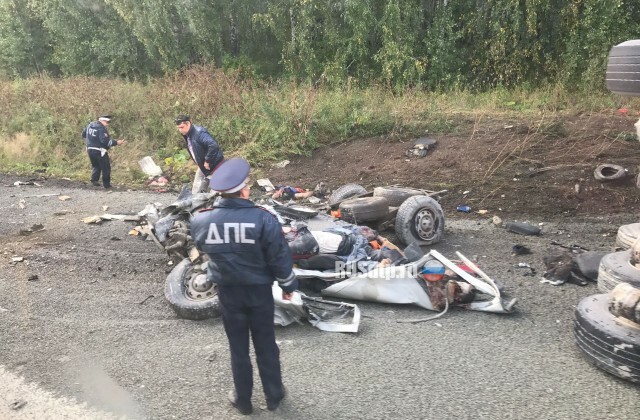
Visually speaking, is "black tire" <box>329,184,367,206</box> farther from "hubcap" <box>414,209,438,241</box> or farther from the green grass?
the green grass

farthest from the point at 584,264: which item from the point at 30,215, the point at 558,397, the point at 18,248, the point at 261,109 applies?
the point at 261,109

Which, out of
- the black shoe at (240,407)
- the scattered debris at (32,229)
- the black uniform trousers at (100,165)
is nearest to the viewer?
the black shoe at (240,407)

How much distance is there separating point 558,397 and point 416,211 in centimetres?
341

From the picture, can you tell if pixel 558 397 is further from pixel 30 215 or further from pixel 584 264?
pixel 30 215

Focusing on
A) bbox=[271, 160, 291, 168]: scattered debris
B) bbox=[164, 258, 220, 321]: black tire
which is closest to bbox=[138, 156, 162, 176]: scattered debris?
bbox=[271, 160, 291, 168]: scattered debris

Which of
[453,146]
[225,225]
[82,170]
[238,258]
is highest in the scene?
[225,225]

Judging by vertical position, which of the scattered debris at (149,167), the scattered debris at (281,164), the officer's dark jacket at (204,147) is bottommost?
the scattered debris at (149,167)

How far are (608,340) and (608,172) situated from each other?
6.01 m

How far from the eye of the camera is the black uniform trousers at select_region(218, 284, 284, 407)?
9.97 feet

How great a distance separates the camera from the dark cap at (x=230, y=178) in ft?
9.73

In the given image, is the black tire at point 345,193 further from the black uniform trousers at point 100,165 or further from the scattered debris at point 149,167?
the scattered debris at point 149,167

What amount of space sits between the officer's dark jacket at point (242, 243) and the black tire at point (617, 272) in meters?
2.68

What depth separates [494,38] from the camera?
15562 millimetres

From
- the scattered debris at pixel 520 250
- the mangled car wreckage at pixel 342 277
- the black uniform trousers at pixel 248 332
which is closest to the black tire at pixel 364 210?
the mangled car wreckage at pixel 342 277
